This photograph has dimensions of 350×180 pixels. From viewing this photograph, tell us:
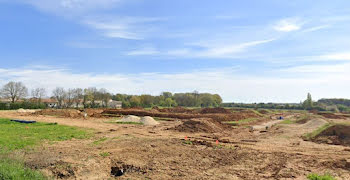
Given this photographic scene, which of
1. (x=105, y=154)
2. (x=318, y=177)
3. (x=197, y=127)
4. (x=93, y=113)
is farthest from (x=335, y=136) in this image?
(x=93, y=113)

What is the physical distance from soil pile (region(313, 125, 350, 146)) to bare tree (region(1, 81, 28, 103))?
75977mm

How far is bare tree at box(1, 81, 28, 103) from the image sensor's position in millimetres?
70438

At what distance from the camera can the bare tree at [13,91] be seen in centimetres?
7044

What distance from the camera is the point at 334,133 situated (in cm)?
2158

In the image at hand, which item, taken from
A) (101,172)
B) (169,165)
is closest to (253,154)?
(169,165)

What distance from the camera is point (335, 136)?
2109 cm

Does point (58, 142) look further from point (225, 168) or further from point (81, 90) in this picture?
point (81, 90)

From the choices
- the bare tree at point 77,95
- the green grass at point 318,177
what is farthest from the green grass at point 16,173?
the bare tree at point 77,95

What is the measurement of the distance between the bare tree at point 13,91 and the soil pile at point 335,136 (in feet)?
249

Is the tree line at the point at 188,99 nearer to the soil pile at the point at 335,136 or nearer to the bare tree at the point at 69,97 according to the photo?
the bare tree at the point at 69,97

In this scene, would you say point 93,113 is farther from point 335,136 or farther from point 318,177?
point 318,177

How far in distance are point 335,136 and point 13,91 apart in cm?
7926

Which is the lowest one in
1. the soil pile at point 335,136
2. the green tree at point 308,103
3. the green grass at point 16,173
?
the soil pile at point 335,136

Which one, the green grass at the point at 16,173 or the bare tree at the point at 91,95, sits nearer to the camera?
the green grass at the point at 16,173
